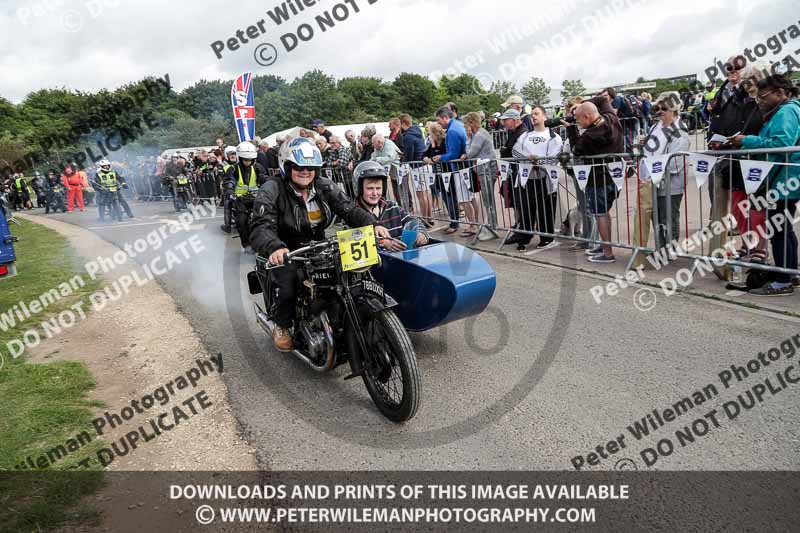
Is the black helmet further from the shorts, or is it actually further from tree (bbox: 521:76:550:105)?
tree (bbox: 521:76:550:105)

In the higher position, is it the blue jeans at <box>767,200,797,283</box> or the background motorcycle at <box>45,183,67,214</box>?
the background motorcycle at <box>45,183,67,214</box>

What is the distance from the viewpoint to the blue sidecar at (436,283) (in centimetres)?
413

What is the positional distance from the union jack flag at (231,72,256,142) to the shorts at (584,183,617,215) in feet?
44.8

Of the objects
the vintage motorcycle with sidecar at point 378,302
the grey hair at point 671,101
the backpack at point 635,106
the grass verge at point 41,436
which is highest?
the backpack at point 635,106

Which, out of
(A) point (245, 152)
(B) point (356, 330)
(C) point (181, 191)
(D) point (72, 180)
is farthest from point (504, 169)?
(D) point (72, 180)

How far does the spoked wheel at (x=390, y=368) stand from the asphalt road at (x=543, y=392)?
144 mm

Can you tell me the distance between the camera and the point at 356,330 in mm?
3844

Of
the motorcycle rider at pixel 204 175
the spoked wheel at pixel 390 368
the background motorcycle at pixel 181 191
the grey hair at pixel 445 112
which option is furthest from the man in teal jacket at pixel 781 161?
the background motorcycle at pixel 181 191

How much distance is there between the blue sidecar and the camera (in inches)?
163

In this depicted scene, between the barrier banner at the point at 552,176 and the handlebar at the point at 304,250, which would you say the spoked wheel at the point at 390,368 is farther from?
the barrier banner at the point at 552,176

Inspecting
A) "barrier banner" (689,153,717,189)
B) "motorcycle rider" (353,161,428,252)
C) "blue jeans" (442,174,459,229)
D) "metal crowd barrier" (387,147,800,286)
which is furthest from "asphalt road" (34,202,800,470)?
"blue jeans" (442,174,459,229)

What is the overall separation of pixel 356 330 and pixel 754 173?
432 cm

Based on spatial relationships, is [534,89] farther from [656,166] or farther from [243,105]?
[656,166]

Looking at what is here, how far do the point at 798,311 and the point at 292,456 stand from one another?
4625 millimetres
